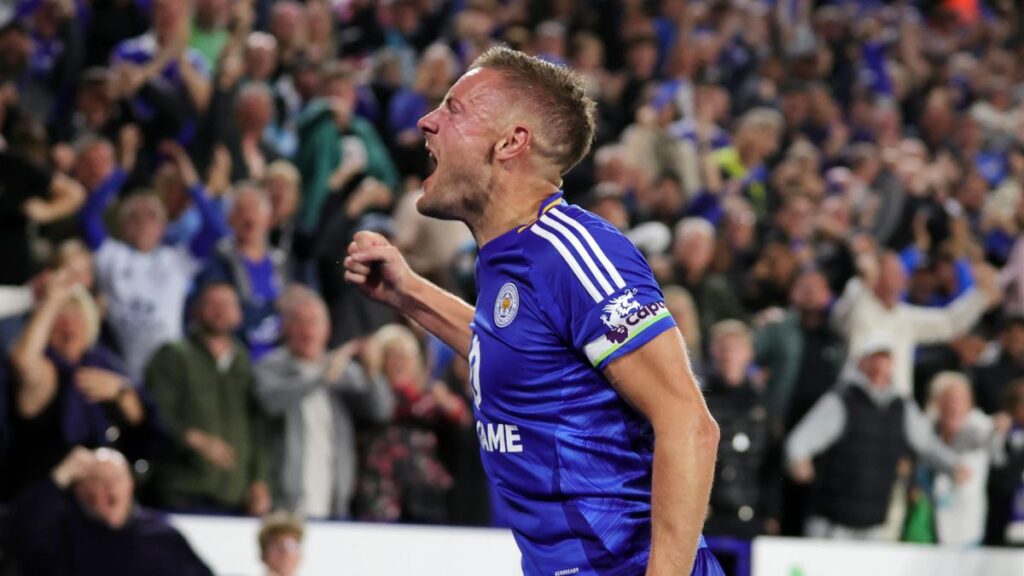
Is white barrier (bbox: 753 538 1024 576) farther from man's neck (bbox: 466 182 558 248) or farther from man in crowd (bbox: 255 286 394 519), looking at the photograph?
man's neck (bbox: 466 182 558 248)

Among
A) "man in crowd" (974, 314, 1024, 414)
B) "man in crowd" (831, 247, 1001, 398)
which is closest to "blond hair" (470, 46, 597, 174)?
"man in crowd" (831, 247, 1001, 398)

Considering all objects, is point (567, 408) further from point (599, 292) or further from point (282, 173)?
point (282, 173)

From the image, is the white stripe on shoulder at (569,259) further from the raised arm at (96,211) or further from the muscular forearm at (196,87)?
the muscular forearm at (196,87)

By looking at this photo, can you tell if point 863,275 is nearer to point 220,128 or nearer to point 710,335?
point 710,335

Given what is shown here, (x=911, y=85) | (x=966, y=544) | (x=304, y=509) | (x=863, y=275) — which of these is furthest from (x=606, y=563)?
(x=911, y=85)

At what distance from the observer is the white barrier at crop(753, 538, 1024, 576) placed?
8.48 meters

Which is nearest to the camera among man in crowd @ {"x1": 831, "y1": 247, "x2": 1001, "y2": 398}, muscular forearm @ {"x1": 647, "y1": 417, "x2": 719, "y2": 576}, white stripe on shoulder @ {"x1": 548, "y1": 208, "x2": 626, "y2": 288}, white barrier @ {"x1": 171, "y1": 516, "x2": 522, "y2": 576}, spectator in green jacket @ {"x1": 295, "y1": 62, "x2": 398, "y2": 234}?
muscular forearm @ {"x1": 647, "y1": 417, "x2": 719, "y2": 576}

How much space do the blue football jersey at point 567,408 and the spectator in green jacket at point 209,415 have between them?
5053mm

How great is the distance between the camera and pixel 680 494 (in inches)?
120

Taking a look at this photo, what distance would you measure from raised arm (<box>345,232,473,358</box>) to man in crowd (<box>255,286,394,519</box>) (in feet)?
14.2

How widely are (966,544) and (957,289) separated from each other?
288cm

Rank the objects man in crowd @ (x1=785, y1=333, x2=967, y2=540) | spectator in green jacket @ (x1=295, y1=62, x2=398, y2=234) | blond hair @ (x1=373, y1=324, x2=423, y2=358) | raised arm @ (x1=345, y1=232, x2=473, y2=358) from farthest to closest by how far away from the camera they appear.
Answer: spectator in green jacket @ (x1=295, y1=62, x2=398, y2=234) < man in crowd @ (x1=785, y1=333, x2=967, y2=540) < blond hair @ (x1=373, y1=324, x2=423, y2=358) < raised arm @ (x1=345, y1=232, x2=473, y2=358)

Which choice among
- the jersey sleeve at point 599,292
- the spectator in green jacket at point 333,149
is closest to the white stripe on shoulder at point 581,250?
the jersey sleeve at point 599,292

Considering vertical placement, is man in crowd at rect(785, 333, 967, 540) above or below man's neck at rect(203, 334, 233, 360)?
below
